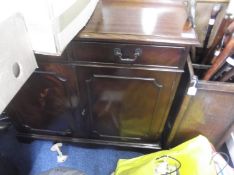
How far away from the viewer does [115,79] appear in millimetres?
841

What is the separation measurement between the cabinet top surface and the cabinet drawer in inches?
1.4

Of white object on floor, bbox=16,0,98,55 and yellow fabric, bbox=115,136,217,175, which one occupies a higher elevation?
white object on floor, bbox=16,0,98,55

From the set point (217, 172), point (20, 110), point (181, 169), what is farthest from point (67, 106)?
point (217, 172)

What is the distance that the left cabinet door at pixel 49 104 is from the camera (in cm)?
86

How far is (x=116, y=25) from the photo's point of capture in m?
0.75

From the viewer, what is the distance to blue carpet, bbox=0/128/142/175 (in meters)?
1.14

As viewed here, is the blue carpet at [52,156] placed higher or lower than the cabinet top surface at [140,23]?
lower

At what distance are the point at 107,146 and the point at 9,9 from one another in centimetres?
88

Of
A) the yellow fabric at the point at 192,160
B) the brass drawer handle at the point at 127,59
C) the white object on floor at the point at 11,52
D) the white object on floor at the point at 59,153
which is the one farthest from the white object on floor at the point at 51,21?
the white object on floor at the point at 59,153

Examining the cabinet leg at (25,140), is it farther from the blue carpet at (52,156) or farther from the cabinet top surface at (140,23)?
the cabinet top surface at (140,23)

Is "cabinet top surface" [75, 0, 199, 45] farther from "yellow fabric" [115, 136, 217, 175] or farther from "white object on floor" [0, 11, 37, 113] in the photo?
"yellow fabric" [115, 136, 217, 175]

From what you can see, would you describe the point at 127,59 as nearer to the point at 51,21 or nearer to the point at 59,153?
the point at 51,21

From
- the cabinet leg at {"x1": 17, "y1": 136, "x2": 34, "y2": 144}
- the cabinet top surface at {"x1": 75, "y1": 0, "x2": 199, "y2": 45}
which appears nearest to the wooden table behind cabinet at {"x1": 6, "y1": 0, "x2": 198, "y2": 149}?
the cabinet top surface at {"x1": 75, "y1": 0, "x2": 199, "y2": 45}

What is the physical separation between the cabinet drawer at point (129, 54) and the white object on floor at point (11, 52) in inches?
7.8
